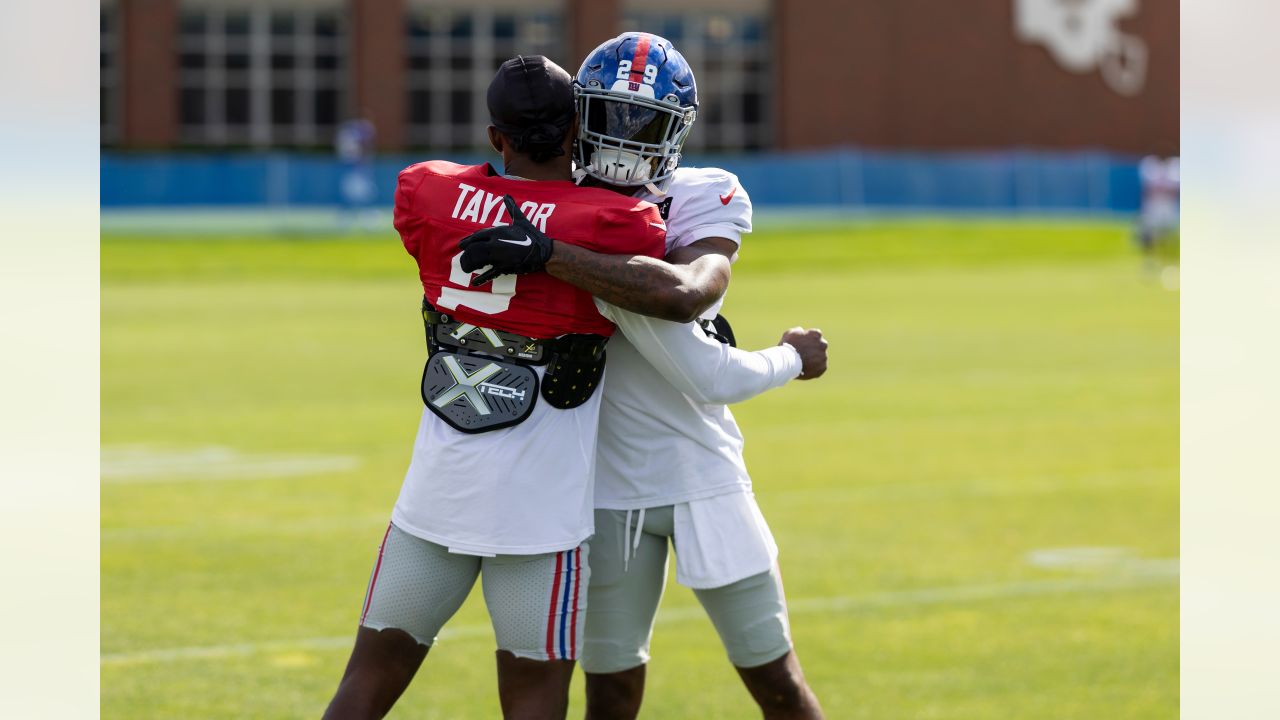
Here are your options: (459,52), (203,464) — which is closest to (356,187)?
(459,52)

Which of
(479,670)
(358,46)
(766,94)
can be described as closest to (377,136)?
(358,46)

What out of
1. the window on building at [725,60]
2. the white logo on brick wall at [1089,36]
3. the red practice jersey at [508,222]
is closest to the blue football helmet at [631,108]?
the red practice jersey at [508,222]

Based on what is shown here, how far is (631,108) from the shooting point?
376 cm

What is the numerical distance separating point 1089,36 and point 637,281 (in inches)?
2163

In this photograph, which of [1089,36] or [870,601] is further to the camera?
[1089,36]

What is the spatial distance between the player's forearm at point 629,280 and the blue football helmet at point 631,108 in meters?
0.30

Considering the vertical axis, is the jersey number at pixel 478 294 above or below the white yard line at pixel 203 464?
above

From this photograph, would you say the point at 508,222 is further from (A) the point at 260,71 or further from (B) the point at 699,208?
(A) the point at 260,71

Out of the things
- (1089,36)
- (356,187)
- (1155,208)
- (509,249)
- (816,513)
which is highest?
(1089,36)

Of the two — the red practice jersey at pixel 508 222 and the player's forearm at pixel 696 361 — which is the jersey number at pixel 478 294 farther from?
the player's forearm at pixel 696 361

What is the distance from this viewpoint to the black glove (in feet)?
11.6

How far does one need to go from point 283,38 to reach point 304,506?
43.4 meters

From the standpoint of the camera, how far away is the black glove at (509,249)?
3.54m
